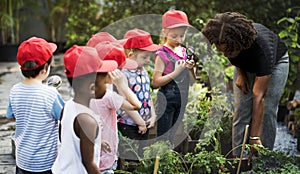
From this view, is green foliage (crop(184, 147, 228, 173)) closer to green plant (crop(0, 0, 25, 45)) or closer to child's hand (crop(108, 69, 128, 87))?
child's hand (crop(108, 69, 128, 87))

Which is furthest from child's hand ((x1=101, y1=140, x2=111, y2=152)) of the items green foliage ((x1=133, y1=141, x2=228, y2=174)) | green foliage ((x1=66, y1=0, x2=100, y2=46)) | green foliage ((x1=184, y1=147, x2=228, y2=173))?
green foliage ((x1=66, y1=0, x2=100, y2=46))

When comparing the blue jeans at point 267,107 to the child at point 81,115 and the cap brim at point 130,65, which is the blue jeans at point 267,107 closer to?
the cap brim at point 130,65

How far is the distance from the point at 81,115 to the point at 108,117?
0.45 m

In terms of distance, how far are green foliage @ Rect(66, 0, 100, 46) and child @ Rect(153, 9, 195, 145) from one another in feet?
11.6

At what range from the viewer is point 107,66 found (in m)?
2.06

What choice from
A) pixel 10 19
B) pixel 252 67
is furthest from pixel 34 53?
pixel 10 19

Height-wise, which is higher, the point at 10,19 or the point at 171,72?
the point at 171,72

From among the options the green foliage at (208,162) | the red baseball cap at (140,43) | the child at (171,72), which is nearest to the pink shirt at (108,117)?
the red baseball cap at (140,43)

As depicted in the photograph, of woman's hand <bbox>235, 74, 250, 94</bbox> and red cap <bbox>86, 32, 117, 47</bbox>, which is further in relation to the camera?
woman's hand <bbox>235, 74, 250, 94</bbox>

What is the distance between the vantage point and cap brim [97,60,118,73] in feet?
6.64

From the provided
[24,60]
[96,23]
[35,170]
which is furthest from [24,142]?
[96,23]

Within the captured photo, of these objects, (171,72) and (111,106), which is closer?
(111,106)

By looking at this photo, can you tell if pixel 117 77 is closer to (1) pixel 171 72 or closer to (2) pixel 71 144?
(2) pixel 71 144

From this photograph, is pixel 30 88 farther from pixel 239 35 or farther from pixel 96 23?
pixel 96 23
